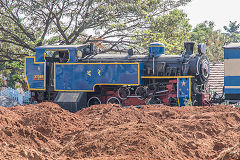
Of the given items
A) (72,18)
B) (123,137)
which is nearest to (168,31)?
(72,18)

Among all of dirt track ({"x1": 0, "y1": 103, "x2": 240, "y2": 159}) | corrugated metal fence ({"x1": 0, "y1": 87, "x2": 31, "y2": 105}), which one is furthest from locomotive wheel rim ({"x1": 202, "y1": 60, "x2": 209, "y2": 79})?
corrugated metal fence ({"x1": 0, "y1": 87, "x2": 31, "y2": 105})

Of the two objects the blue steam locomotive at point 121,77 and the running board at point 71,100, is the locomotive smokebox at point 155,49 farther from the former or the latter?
the running board at point 71,100

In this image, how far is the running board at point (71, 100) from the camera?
15.5 m

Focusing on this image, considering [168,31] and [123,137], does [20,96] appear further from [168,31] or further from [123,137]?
[123,137]

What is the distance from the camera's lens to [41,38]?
79.2 ft

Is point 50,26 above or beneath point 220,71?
above

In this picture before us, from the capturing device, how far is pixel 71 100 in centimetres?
1572

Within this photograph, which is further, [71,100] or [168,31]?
[168,31]

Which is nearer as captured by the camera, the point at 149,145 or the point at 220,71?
the point at 149,145

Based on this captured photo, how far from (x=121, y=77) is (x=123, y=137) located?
8871 millimetres

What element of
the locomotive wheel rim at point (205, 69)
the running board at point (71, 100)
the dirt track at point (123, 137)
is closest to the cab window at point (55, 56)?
the running board at point (71, 100)

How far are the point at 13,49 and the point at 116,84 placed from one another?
12.9 metres

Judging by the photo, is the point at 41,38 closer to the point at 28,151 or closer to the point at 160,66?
the point at 160,66

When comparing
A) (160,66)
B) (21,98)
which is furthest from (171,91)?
(21,98)
